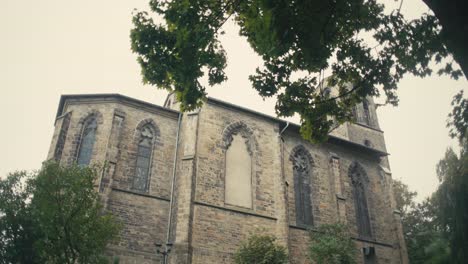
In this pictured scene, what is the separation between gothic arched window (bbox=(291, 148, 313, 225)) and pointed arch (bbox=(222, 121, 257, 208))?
2.70 metres

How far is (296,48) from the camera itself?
24.4 ft

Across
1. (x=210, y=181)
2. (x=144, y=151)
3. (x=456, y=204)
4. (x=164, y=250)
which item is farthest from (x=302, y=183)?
(x=456, y=204)

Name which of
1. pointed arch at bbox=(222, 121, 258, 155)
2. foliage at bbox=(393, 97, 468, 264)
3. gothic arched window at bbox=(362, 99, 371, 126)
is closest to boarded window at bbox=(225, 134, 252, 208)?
pointed arch at bbox=(222, 121, 258, 155)

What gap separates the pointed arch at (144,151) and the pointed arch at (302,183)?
6956 mm

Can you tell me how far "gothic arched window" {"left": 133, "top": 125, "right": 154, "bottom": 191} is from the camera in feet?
54.3

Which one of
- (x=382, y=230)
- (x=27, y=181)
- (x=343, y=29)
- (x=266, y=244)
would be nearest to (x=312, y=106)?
(x=343, y=29)

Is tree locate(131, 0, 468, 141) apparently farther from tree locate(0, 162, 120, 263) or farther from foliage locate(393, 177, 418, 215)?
foliage locate(393, 177, 418, 215)

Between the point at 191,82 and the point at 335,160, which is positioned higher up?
the point at 335,160

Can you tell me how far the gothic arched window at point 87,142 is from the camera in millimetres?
16625

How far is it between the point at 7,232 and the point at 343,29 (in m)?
10.7

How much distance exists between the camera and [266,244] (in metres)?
13.5

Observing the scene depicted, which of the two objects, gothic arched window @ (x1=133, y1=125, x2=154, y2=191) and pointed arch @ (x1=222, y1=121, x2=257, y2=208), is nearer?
gothic arched window @ (x1=133, y1=125, x2=154, y2=191)

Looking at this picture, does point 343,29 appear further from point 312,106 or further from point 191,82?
point 191,82

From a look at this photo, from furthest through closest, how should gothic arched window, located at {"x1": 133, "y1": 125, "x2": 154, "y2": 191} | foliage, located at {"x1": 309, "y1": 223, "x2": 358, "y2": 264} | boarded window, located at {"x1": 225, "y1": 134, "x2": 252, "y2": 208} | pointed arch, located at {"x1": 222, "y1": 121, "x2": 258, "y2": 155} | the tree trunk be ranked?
pointed arch, located at {"x1": 222, "y1": 121, "x2": 258, "y2": 155}
boarded window, located at {"x1": 225, "y1": 134, "x2": 252, "y2": 208}
gothic arched window, located at {"x1": 133, "y1": 125, "x2": 154, "y2": 191}
foliage, located at {"x1": 309, "y1": 223, "x2": 358, "y2": 264}
the tree trunk
